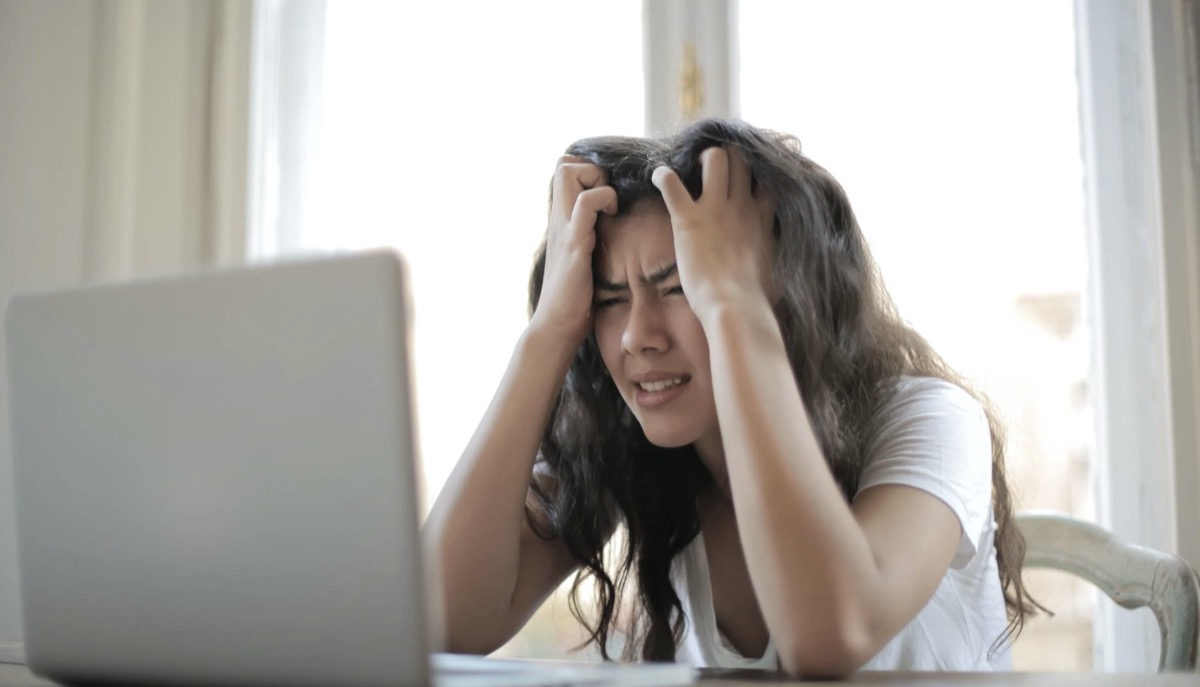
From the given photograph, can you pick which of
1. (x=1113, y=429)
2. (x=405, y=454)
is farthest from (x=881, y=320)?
(x=405, y=454)

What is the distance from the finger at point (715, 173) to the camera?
1237 millimetres

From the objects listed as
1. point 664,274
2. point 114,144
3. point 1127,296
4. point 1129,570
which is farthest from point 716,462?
point 114,144

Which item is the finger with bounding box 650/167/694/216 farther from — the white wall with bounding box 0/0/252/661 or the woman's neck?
the white wall with bounding box 0/0/252/661

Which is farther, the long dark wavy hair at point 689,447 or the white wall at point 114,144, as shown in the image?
the white wall at point 114,144

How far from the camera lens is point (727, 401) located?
104cm

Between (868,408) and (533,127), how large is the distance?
1141mm

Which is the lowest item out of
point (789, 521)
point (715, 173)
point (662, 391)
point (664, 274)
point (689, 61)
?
point (789, 521)

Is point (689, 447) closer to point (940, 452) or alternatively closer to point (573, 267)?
point (573, 267)

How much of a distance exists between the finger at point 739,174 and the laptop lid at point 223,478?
75 cm

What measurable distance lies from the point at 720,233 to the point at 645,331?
0.13 meters

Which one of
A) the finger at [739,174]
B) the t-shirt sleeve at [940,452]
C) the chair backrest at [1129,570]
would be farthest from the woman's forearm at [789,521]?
the chair backrest at [1129,570]

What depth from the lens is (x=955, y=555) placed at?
1147mm

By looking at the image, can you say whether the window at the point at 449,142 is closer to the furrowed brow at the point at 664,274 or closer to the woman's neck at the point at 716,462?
the woman's neck at the point at 716,462

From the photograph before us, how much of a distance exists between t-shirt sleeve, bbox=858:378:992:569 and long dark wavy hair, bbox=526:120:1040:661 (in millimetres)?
53
